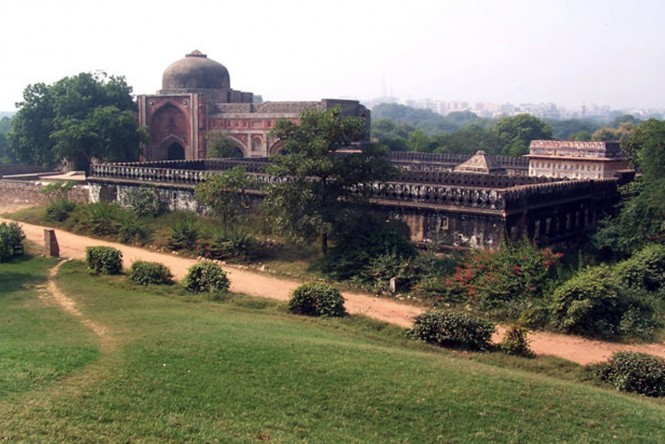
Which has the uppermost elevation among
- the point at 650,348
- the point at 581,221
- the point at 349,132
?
the point at 349,132

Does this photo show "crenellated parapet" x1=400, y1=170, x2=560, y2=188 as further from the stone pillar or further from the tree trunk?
the stone pillar

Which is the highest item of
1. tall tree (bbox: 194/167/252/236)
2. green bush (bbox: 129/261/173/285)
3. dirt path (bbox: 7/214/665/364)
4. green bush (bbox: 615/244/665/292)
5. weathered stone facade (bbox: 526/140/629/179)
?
weathered stone facade (bbox: 526/140/629/179)

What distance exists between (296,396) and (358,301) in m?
6.25

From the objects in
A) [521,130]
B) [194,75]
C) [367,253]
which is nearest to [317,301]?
[367,253]

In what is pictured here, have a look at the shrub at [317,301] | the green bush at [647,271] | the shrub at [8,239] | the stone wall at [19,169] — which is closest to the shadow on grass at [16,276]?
the shrub at [8,239]

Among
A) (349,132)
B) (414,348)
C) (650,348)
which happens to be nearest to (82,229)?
(349,132)

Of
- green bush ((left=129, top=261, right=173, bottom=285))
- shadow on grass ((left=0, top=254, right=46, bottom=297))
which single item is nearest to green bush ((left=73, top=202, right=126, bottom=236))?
shadow on grass ((left=0, top=254, right=46, bottom=297))

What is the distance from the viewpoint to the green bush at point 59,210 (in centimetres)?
2350

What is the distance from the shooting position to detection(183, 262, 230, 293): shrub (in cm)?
1516

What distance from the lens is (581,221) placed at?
63.6 ft

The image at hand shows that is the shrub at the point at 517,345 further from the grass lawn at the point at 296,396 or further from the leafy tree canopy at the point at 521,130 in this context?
the leafy tree canopy at the point at 521,130

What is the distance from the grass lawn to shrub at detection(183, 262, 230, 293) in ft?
11.7

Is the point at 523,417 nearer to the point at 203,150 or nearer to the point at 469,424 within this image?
the point at 469,424

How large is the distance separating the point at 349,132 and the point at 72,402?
36.1 ft
